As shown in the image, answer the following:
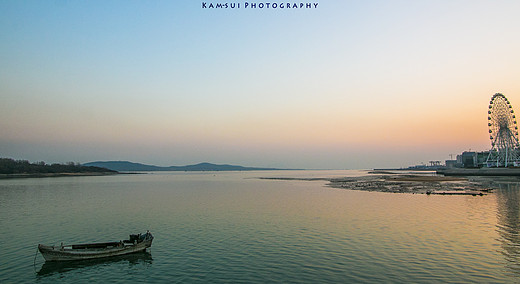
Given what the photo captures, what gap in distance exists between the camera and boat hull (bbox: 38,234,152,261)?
22078 mm

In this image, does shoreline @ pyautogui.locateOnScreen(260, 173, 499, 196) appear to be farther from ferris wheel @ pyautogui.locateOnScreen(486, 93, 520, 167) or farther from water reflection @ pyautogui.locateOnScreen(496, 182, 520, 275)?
ferris wheel @ pyautogui.locateOnScreen(486, 93, 520, 167)

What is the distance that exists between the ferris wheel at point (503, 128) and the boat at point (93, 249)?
6044 inches

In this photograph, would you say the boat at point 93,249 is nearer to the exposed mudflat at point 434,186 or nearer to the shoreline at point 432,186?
the shoreline at point 432,186

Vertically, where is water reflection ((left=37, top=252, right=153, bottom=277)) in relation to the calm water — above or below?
below

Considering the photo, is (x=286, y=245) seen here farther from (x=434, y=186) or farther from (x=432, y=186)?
(x=434, y=186)

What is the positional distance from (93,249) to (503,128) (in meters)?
164

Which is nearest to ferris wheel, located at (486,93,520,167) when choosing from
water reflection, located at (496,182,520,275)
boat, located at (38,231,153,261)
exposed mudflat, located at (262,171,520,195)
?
exposed mudflat, located at (262,171,520,195)

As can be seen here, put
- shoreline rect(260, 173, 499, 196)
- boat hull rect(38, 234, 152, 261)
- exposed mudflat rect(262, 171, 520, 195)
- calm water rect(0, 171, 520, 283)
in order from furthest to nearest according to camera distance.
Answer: exposed mudflat rect(262, 171, 520, 195) → shoreline rect(260, 173, 499, 196) → boat hull rect(38, 234, 152, 261) → calm water rect(0, 171, 520, 283)

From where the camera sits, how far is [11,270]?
20469 mm

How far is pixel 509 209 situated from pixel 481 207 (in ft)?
10.3

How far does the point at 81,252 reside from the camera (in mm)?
22484

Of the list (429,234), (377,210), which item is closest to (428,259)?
(429,234)

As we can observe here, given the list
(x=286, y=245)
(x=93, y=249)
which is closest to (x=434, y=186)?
(x=286, y=245)

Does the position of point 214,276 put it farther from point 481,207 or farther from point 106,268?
point 481,207
